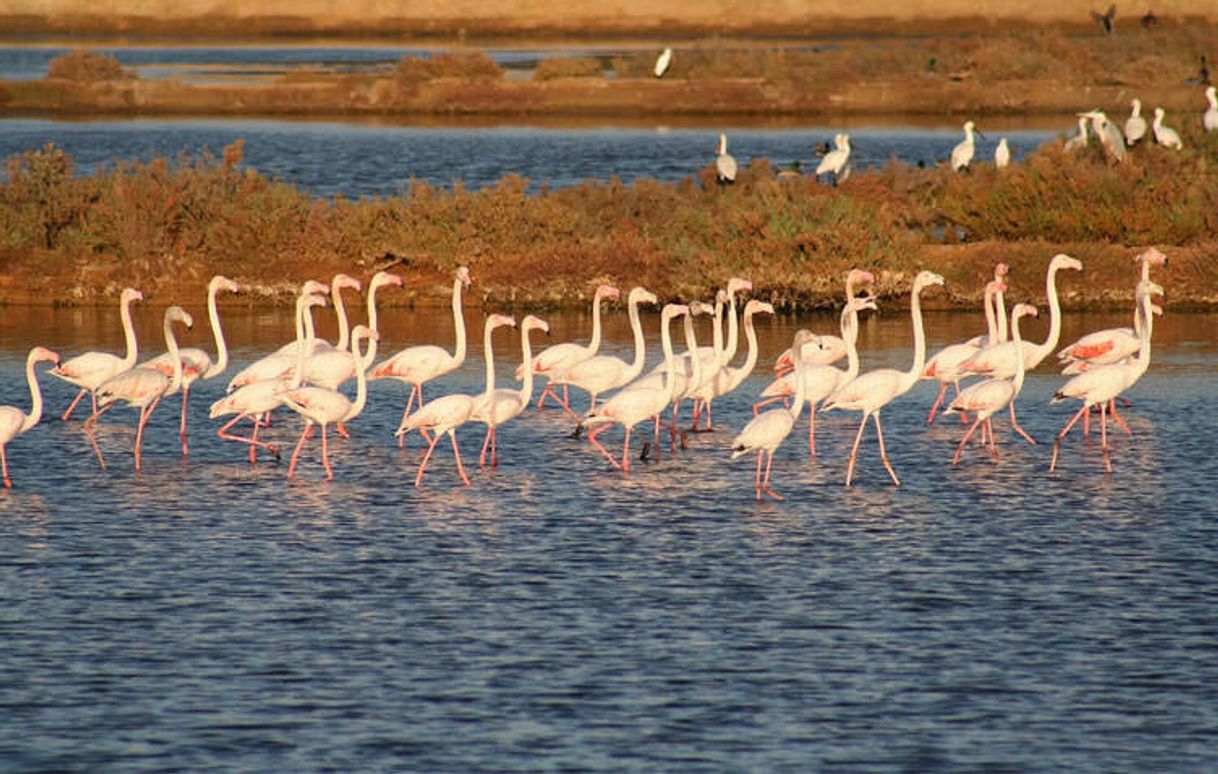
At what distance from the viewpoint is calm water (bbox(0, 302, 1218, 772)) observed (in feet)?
33.1

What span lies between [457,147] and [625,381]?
103 feet

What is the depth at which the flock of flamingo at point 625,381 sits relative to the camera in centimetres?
1666

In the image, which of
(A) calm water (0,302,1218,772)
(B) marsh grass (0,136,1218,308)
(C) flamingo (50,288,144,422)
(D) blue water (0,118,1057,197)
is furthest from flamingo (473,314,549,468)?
(D) blue water (0,118,1057,197)

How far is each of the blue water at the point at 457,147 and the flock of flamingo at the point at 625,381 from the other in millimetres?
19230

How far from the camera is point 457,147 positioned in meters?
49.2

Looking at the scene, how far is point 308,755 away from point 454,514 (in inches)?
217

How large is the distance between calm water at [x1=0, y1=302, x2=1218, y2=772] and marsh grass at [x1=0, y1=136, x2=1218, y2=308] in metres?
→ 8.06

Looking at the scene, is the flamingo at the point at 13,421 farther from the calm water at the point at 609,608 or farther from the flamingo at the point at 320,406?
the flamingo at the point at 320,406

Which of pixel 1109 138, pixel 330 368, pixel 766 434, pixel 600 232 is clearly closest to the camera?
pixel 766 434

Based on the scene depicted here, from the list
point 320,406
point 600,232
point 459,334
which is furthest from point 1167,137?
point 320,406

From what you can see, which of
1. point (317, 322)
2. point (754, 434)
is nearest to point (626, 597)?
point (754, 434)

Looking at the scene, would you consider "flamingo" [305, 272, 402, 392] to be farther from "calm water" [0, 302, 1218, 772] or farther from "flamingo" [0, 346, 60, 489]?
"flamingo" [0, 346, 60, 489]

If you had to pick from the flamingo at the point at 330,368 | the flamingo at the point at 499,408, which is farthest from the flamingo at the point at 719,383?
the flamingo at the point at 330,368

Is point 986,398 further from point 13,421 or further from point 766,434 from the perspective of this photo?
point 13,421
